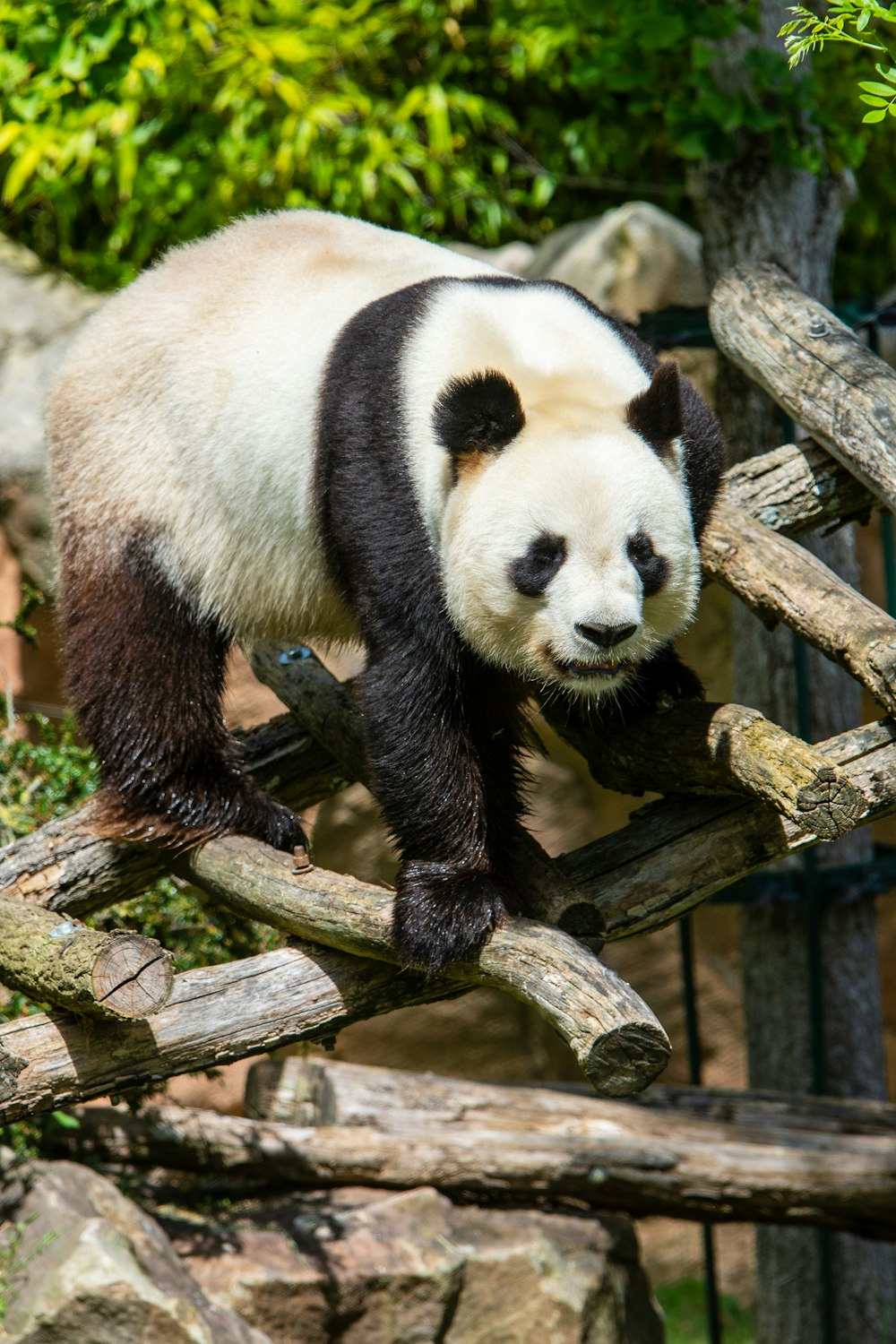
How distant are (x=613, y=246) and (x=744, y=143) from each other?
1221mm

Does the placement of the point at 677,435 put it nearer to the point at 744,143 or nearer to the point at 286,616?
the point at 286,616

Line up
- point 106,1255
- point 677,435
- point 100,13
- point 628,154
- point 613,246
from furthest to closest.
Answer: point 628,154 → point 613,246 → point 100,13 → point 106,1255 → point 677,435

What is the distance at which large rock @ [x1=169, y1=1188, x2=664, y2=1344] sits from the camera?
3.81 m

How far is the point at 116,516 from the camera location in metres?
3.49

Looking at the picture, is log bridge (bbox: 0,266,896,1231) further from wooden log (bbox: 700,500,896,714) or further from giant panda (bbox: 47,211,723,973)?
giant panda (bbox: 47,211,723,973)

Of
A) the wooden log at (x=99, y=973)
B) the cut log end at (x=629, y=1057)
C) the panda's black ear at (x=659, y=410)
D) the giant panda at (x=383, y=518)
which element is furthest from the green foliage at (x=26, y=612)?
the cut log end at (x=629, y=1057)

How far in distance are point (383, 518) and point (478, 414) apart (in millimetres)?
344

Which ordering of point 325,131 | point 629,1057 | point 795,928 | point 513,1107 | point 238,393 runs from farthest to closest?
point 325,131
point 795,928
point 513,1107
point 238,393
point 629,1057

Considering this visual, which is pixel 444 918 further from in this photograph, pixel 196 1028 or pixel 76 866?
pixel 76 866

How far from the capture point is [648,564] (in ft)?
9.04

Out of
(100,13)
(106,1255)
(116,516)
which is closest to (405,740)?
(116,516)

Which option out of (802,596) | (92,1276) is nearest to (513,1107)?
(92,1276)

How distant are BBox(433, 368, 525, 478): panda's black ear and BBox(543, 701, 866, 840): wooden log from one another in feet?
2.27

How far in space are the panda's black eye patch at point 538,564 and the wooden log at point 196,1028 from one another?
0.86 meters
